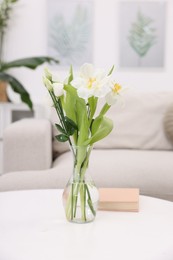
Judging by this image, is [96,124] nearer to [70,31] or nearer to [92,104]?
[92,104]

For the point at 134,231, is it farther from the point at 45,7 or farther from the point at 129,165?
the point at 45,7

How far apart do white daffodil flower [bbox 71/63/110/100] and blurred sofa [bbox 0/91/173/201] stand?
34.0 inches

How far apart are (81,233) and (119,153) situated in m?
1.36

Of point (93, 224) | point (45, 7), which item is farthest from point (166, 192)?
point (45, 7)

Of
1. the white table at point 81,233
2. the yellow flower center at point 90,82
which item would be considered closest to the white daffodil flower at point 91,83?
the yellow flower center at point 90,82

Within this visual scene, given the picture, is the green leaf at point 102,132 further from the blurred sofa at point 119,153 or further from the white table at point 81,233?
the blurred sofa at point 119,153

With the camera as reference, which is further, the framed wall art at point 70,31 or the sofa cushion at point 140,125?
the framed wall art at point 70,31

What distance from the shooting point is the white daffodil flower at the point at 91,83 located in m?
1.12

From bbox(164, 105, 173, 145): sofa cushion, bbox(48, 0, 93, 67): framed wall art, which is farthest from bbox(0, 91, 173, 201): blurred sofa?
bbox(48, 0, 93, 67): framed wall art

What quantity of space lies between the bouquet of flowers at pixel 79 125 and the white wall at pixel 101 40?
9.08 feet

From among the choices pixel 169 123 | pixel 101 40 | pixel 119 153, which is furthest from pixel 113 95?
pixel 101 40

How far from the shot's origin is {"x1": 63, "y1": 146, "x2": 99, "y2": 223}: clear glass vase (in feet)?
3.89

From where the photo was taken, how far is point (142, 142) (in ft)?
8.71

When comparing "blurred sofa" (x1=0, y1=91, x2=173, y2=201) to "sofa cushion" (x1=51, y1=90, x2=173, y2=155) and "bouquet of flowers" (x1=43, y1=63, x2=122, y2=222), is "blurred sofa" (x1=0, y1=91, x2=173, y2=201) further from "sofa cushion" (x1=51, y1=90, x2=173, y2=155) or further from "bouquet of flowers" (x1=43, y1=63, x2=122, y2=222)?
"bouquet of flowers" (x1=43, y1=63, x2=122, y2=222)
